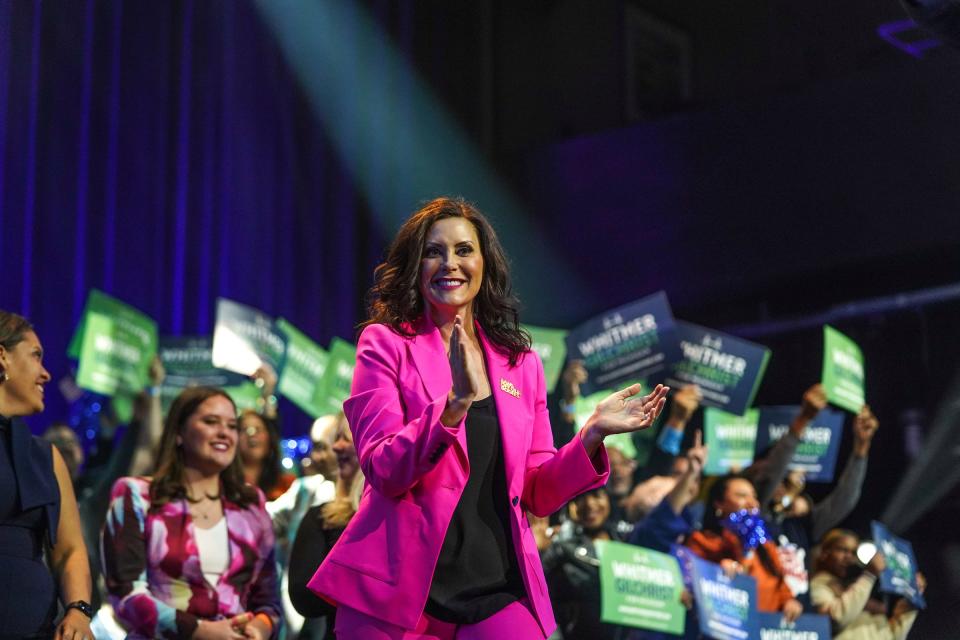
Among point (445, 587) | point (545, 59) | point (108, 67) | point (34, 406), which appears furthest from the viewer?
point (545, 59)

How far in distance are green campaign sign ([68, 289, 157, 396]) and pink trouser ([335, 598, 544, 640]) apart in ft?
13.6

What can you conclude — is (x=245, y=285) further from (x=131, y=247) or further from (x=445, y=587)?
(x=445, y=587)

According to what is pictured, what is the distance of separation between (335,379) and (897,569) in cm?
288

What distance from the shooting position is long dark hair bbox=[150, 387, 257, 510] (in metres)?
3.55

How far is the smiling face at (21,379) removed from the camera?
2.82 meters

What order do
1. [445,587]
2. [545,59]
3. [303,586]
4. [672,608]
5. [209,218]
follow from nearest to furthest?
[445,587], [303,586], [672,608], [209,218], [545,59]

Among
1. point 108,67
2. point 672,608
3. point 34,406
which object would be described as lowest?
point 672,608

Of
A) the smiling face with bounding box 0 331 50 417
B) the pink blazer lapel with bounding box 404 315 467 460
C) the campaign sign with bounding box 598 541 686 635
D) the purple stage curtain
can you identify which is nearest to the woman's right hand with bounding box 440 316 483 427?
the pink blazer lapel with bounding box 404 315 467 460

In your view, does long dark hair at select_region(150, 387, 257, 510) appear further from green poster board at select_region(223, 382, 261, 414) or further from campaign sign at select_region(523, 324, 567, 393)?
green poster board at select_region(223, 382, 261, 414)

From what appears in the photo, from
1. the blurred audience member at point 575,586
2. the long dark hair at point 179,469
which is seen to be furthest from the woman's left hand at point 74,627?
the blurred audience member at point 575,586

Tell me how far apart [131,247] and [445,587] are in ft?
20.9

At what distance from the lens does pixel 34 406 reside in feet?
9.42

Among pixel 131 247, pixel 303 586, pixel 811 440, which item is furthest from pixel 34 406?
pixel 131 247

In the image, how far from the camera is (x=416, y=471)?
6.38 feet
